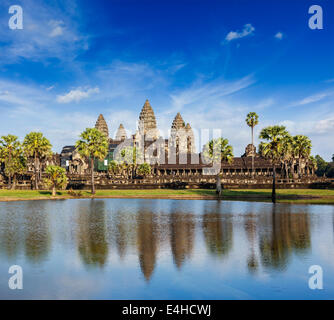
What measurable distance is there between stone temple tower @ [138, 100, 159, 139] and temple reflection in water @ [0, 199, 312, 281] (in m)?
132

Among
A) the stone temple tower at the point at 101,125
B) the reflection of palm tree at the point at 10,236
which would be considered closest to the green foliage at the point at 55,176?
the reflection of palm tree at the point at 10,236

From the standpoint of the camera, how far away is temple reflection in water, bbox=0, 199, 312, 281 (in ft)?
46.6

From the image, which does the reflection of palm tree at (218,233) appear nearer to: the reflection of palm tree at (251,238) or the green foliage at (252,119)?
the reflection of palm tree at (251,238)

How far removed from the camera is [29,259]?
14.0m

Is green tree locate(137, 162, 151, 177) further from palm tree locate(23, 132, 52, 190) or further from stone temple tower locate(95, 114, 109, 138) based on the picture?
stone temple tower locate(95, 114, 109, 138)

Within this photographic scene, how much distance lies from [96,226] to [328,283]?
16088 mm

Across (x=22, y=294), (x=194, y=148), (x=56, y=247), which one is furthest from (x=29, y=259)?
(x=194, y=148)

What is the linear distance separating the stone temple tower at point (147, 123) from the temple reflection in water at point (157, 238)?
131520 mm

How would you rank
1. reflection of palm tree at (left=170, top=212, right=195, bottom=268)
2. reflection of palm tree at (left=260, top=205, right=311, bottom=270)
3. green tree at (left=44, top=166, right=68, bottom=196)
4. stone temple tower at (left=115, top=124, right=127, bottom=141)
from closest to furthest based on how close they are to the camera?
reflection of palm tree at (left=260, top=205, right=311, bottom=270) → reflection of palm tree at (left=170, top=212, right=195, bottom=268) → green tree at (left=44, top=166, right=68, bottom=196) → stone temple tower at (left=115, top=124, right=127, bottom=141)

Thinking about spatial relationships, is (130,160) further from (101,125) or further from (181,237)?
(101,125)

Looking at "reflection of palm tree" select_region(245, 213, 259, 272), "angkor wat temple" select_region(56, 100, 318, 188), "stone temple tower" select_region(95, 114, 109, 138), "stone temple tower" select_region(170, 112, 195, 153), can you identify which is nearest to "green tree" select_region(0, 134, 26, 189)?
"angkor wat temple" select_region(56, 100, 318, 188)

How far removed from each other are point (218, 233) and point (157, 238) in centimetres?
407

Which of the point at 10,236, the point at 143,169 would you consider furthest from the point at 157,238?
the point at 143,169

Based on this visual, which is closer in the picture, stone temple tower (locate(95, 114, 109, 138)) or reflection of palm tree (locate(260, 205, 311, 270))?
reflection of palm tree (locate(260, 205, 311, 270))
